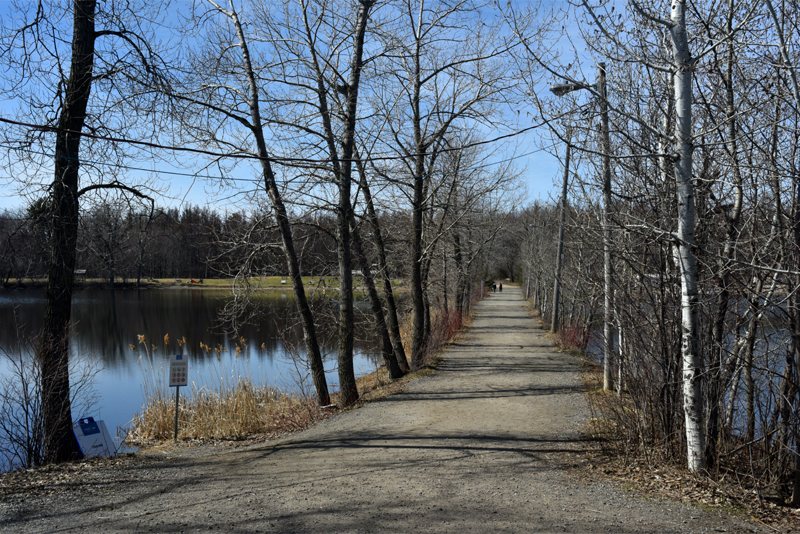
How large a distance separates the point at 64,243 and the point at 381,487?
562 centimetres

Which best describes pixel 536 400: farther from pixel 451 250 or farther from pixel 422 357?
pixel 451 250

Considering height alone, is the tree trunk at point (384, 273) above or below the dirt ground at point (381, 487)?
above

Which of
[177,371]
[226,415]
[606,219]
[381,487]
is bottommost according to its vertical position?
[226,415]

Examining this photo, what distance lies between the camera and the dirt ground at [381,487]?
5.05 metres

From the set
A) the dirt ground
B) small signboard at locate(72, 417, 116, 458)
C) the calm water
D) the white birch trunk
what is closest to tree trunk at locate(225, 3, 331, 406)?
the calm water

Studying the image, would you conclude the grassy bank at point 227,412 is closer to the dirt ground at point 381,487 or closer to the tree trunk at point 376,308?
the tree trunk at point 376,308

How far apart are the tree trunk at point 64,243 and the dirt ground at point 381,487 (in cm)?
100

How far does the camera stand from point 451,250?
23641 mm

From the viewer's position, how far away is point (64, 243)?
802 cm

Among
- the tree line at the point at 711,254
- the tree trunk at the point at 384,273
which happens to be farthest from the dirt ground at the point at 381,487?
the tree trunk at the point at 384,273

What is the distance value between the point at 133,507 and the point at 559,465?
4754 millimetres

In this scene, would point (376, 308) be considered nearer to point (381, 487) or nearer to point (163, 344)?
point (381, 487)

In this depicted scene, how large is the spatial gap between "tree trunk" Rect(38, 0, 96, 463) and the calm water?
0.51m

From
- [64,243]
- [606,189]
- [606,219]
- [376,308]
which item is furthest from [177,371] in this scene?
[606,189]
